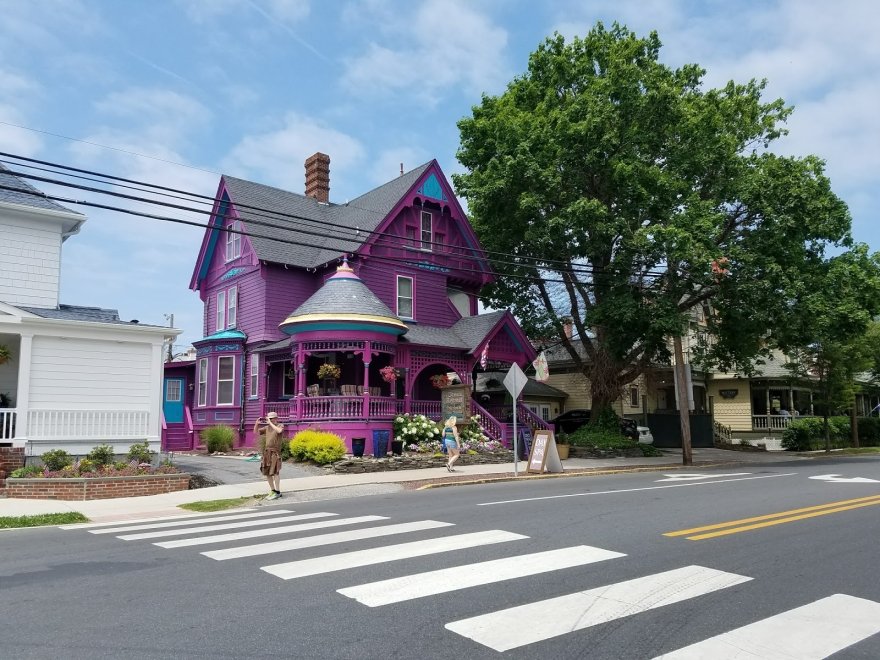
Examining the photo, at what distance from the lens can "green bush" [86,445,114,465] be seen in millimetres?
16297

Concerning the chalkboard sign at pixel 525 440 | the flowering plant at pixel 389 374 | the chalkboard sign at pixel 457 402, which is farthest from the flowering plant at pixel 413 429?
the chalkboard sign at pixel 525 440

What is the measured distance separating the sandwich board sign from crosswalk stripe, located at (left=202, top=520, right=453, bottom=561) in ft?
30.9

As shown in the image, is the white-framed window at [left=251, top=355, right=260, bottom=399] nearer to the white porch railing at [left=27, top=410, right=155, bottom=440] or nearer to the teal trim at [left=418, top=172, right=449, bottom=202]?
the white porch railing at [left=27, top=410, right=155, bottom=440]

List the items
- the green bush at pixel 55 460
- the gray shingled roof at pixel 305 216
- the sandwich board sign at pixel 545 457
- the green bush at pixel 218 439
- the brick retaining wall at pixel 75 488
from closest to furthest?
1. the brick retaining wall at pixel 75 488
2. the green bush at pixel 55 460
3. the sandwich board sign at pixel 545 457
4. the green bush at pixel 218 439
5. the gray shingled roof at pixel 305 216

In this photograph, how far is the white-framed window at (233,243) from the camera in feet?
88.9

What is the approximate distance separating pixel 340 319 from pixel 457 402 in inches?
187

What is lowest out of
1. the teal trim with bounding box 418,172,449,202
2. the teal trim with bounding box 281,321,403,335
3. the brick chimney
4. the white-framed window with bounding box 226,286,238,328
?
the teal trim with bounding box 281,321,403,335

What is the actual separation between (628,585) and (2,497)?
44.5 ft

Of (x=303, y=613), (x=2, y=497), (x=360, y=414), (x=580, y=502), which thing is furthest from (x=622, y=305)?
(x=303, y=613)

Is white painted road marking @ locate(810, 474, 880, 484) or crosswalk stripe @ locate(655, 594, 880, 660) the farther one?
white painted road marking @ locate(810, 474, 880, 484)

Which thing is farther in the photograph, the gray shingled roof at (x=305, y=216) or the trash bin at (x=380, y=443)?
the gray shingled roof at (x=305, y=216)

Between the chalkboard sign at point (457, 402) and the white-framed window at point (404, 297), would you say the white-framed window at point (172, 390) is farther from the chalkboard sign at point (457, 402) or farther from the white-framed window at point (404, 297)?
the chalkboard sign at point (457, 402)

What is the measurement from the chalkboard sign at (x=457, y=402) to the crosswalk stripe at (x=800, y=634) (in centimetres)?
1712

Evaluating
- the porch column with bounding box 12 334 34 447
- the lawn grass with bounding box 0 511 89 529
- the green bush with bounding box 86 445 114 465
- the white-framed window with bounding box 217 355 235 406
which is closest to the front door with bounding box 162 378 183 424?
the white-framed window with bounding box 217 355 235 406
